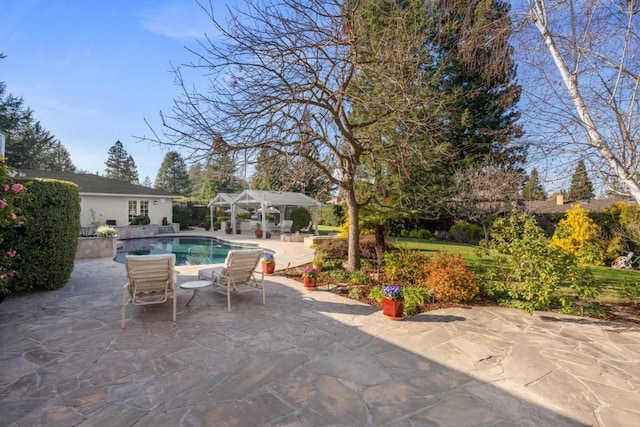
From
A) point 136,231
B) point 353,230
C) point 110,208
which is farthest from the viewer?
point 110,208

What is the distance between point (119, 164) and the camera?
5628 cm

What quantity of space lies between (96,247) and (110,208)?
12.5 meters

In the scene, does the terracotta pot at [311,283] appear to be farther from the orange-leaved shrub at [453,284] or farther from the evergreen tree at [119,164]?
the evergreen tree at [119,164]

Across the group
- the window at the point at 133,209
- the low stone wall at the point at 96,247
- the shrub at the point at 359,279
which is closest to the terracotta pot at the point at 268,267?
the shrub at the point at 359,279

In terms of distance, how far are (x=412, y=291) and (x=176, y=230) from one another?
23963 mm

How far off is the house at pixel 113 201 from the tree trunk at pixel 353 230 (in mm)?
20601

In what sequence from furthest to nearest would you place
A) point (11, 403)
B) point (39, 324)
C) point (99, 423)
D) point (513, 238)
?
point (513, 238) < point (39, 324) < point (11, 403) < point (99, 423)

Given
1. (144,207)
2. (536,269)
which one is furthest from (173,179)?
(536,269)

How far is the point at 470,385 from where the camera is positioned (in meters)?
3.35

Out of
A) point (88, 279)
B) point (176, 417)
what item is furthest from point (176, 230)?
point (176, 417)

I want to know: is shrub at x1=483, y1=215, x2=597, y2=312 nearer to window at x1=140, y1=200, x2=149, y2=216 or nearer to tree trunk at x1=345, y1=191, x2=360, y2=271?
tree trunk at x1=345, y1=191, x2=360, y2=271

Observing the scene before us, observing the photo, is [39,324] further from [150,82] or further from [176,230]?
[176,230]

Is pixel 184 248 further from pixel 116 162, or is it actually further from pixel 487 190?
Answer: pixel 116 162

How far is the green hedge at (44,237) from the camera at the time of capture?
6.37m
